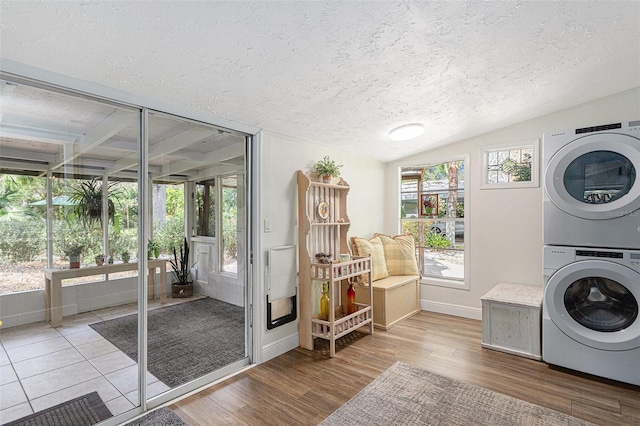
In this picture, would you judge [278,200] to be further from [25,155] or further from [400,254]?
[400,254]

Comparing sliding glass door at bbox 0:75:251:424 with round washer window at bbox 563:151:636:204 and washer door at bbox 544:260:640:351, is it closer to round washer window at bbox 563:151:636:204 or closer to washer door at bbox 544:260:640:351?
washer door at bbox 544:260:640:351

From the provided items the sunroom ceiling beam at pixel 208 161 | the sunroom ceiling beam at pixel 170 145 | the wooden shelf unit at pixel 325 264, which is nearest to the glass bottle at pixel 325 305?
the wooden shelf unit at pixel 325 264

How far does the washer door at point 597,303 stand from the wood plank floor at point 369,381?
35 cm

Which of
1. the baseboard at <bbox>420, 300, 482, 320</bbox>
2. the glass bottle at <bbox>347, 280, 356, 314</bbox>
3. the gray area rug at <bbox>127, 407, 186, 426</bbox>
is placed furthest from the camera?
the baseboard at <bbox>420, 300, 482, 320</bbox>

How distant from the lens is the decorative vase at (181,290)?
247 centimetres

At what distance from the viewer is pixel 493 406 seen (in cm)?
221

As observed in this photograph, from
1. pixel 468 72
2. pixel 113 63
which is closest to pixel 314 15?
pixel 113 63

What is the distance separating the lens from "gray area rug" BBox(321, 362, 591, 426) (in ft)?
6.76

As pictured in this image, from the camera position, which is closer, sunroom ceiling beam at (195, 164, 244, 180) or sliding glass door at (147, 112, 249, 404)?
sliding glass door at (147, 112, 249, 404)

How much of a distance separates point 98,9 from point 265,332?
2509 millimetres

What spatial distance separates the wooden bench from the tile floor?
2315 millimetres

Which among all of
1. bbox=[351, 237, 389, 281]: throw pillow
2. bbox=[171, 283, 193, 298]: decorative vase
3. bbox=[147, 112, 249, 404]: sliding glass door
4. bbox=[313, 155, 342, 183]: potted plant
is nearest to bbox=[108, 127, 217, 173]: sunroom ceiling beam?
bbox=[147, 112, 249, 404]: sliding glass door

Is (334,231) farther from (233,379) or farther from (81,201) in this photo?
(81,201)

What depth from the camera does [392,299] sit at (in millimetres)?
3811
